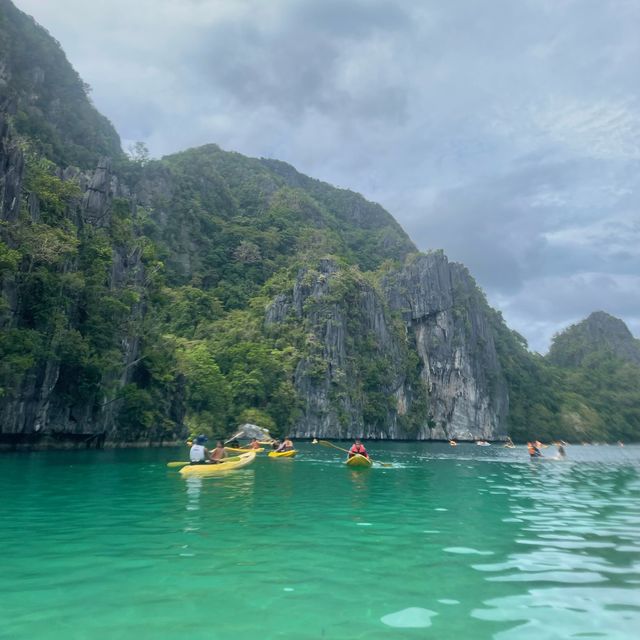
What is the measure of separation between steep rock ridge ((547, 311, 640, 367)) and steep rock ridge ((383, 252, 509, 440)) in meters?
51.2

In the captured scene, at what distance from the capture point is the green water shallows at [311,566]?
546 cm

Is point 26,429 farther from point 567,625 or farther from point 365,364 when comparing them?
point 365,364

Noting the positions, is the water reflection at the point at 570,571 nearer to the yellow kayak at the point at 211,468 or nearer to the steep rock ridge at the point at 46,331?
the yellow kayak at the point at 211,468

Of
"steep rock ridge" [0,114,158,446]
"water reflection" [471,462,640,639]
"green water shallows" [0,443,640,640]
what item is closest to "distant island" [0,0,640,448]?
"steep rock ridge" [0,114,158,446]

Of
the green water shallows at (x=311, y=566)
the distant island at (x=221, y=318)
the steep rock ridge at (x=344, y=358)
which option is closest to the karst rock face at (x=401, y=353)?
the steep rock ridge at (x=344, y=358)

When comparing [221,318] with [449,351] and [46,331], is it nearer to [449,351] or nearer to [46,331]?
[449,351]

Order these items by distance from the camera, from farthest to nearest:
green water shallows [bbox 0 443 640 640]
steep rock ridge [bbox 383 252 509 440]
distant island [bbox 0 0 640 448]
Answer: steep rock ridge [bbox 383 252 509 440], distant island [bbox 0 0 640 448], green water shallows [bbox 0 443 640 640]

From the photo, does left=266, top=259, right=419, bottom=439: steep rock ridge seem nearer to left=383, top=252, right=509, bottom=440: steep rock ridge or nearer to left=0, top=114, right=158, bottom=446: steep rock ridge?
left=383, top=252, right=509, bottom=440: steep rock ridge

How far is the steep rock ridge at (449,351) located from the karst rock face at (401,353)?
0.18 metres

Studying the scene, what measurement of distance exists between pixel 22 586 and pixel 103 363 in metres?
29.5

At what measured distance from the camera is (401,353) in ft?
308

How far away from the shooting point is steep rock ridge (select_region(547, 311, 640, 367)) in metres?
150

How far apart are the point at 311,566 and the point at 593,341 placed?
16230cm

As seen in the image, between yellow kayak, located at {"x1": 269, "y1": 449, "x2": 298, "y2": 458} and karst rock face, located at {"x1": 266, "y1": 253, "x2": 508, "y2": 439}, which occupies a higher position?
karst rock face, located at {"x1": 266, "y1": 253, "x2": 508, "y2": 439}
